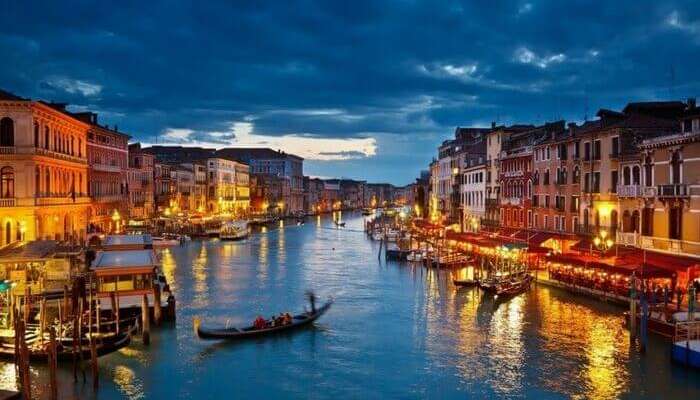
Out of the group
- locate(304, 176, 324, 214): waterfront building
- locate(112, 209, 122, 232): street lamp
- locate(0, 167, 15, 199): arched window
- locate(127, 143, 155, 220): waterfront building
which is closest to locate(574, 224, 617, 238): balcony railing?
locate(0, 167, 15, 199): arched window

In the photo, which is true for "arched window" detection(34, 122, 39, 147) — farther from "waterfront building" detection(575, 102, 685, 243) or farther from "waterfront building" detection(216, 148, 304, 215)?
"waterfront building" detection(216, 148, 304, 215)

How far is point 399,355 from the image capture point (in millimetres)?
19516

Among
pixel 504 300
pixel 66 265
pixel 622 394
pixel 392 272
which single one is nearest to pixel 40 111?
pixel 66 265

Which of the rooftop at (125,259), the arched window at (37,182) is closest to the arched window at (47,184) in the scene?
the arched window at (37,182)

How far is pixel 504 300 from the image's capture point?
27531 mm

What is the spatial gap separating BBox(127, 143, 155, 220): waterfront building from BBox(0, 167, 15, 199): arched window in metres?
26.5

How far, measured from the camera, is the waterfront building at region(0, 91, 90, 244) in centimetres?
3078

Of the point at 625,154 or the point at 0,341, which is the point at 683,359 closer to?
the point at 625,154

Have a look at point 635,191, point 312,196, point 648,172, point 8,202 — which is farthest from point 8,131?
point 312,196

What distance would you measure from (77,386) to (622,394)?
1279cm

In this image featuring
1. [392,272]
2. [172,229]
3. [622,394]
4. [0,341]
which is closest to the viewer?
[622,394]

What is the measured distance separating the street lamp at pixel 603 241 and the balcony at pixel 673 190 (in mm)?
4206

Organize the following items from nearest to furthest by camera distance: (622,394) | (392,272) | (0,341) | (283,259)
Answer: (622,394), (0,341), (392,272), (283,259)

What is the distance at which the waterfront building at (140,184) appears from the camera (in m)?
59.8
